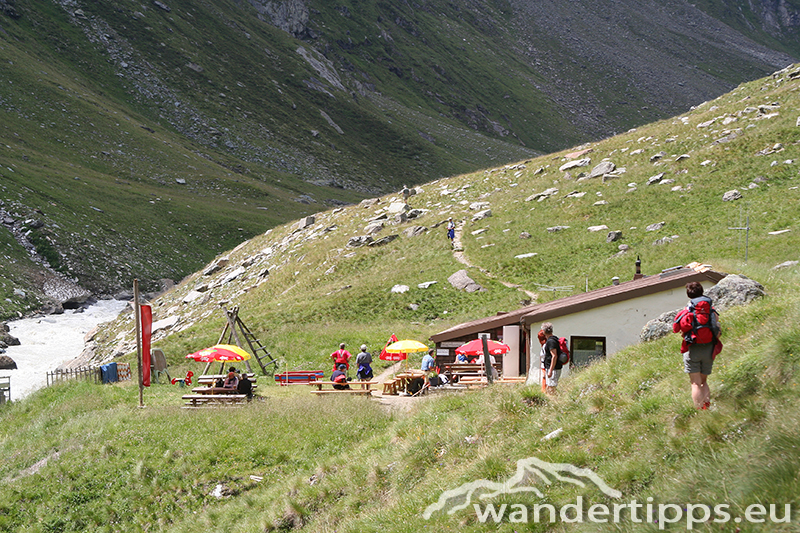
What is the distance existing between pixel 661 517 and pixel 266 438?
43.1 ft

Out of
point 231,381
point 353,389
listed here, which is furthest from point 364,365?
point 231,381

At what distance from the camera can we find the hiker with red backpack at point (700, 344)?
9.03 m

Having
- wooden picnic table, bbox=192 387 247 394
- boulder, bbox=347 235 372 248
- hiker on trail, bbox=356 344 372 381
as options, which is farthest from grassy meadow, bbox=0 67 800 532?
hiker on trail, bbox=356 344 372 381

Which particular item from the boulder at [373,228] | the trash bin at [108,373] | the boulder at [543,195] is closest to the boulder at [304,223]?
the boulder at [373,228]

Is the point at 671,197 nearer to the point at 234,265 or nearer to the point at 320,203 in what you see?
the point at 234,265

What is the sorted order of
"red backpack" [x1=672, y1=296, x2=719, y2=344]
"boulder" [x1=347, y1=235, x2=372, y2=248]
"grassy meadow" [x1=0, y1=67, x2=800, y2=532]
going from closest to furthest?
"grassy meadow" [x1=0, y1=67, x2=800, y2=532] < "red backpack" [x1=672, y1=296, x2=719, y2=344] < "boulder" [x1=347, y1=235, x2=372, y2=248]

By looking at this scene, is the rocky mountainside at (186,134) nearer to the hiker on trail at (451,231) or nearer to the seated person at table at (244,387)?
the hiker on trail at (451,231)

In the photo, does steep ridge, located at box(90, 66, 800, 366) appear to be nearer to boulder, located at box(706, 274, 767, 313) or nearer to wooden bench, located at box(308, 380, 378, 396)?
boulder, located at box(706, 274, 767, 313)

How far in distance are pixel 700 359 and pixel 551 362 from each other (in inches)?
175

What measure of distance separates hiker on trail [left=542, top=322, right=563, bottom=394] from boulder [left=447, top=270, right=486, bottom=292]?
989 inches

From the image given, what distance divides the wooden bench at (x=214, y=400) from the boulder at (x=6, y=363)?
2365cm

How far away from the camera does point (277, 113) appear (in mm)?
137125

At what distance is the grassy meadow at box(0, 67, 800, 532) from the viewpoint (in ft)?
27.9

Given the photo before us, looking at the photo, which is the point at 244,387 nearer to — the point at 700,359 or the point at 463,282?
the point at 700,359
